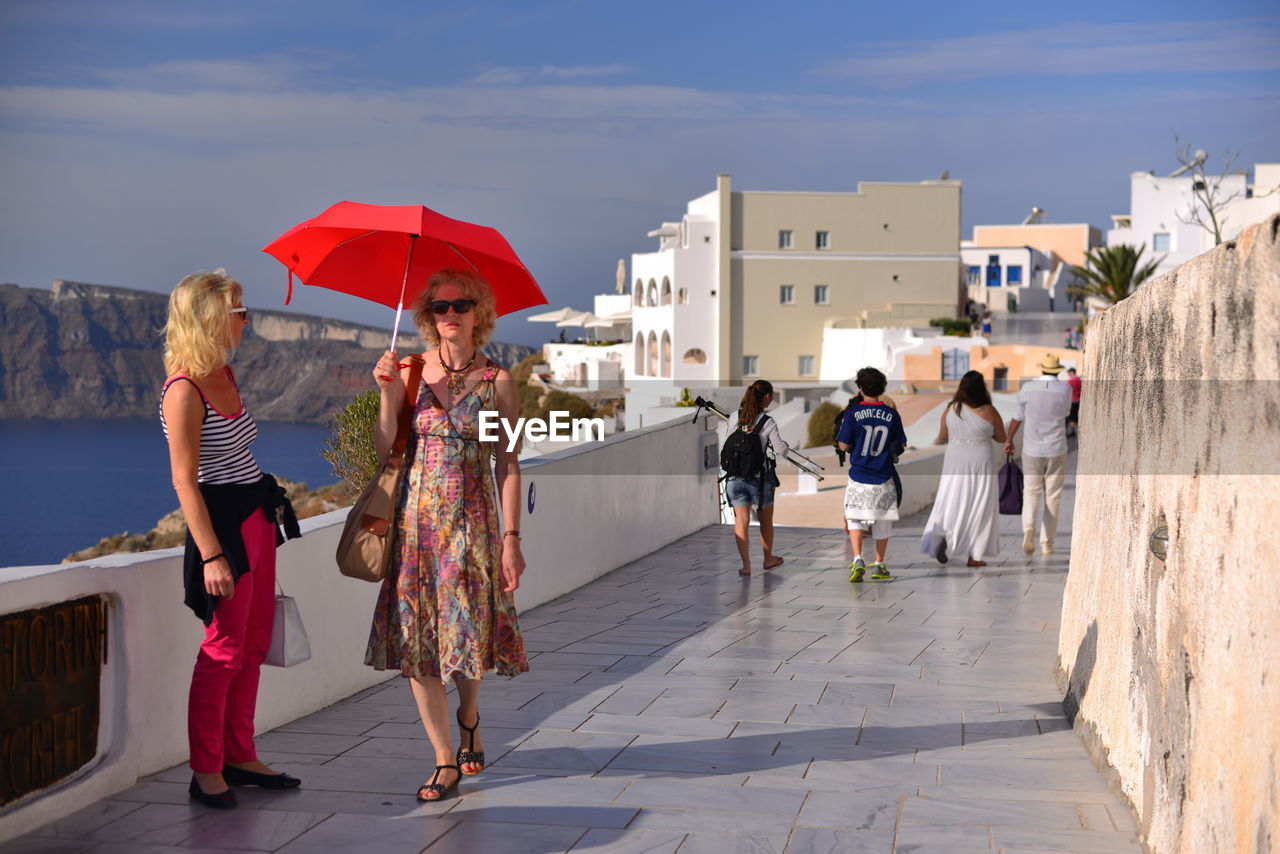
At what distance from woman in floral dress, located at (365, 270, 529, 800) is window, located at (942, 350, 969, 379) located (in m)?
48.2

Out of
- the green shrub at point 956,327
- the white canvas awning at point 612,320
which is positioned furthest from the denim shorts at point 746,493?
the white canvas awning at point 612,320

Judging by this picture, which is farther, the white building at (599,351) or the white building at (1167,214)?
the white building at (599,351)

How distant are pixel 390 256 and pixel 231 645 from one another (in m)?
1.87

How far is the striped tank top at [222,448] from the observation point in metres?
4.39

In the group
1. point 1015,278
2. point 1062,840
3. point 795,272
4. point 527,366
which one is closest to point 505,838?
point 1062,840

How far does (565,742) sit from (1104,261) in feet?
201

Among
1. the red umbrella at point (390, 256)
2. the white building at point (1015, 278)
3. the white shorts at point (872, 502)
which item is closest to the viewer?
the red umbrella at point (390, 256)

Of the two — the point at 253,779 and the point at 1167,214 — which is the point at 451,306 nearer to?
the point at 253,779

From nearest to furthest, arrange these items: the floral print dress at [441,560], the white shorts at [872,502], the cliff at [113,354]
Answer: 1. the floral print dress at [441,560]
2. the white shorts at [872,502]
3. the cliff at [113,354]

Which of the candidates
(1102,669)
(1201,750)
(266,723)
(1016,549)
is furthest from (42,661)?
(1016,549)

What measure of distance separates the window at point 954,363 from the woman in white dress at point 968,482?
4105 cm

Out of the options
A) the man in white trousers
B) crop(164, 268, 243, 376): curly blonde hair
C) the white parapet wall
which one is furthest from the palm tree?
crop(164, 268, 243, 376): curly blonde hair

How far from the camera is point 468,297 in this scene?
4.76 meters

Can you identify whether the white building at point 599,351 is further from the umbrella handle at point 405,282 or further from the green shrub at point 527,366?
the umbrella handle at point 405,282
